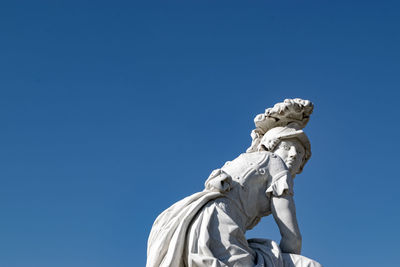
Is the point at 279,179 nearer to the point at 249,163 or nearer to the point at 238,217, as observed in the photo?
the point at 249,163

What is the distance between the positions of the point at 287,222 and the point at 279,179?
50 cm

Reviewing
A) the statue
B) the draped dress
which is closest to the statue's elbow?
the statue

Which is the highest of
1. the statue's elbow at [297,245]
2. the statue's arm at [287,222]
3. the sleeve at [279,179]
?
the sleeve at [279,179]

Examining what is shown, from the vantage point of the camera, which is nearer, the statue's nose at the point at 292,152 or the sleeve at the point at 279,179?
the sleeve at the point at 279,179

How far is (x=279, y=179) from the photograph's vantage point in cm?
611

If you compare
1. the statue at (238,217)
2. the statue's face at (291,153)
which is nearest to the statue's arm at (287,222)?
the statue at (238,217)

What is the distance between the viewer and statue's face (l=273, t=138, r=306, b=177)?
21.9 ft

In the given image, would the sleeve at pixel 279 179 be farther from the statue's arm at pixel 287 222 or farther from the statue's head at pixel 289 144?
the statue's head at pixel 289 144

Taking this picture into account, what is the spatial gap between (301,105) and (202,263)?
2657mm

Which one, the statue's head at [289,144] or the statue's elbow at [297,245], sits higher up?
the statue's head at [289,144]

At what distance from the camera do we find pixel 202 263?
5.23m

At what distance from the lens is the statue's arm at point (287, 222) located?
584cm

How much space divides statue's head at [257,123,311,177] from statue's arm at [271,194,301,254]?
2.40 ft

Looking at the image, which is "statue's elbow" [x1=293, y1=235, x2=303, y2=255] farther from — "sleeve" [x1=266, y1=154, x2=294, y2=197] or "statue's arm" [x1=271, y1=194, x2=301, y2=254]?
"sleeve" [x1=266, y1=154, x2=294, y2=197]
